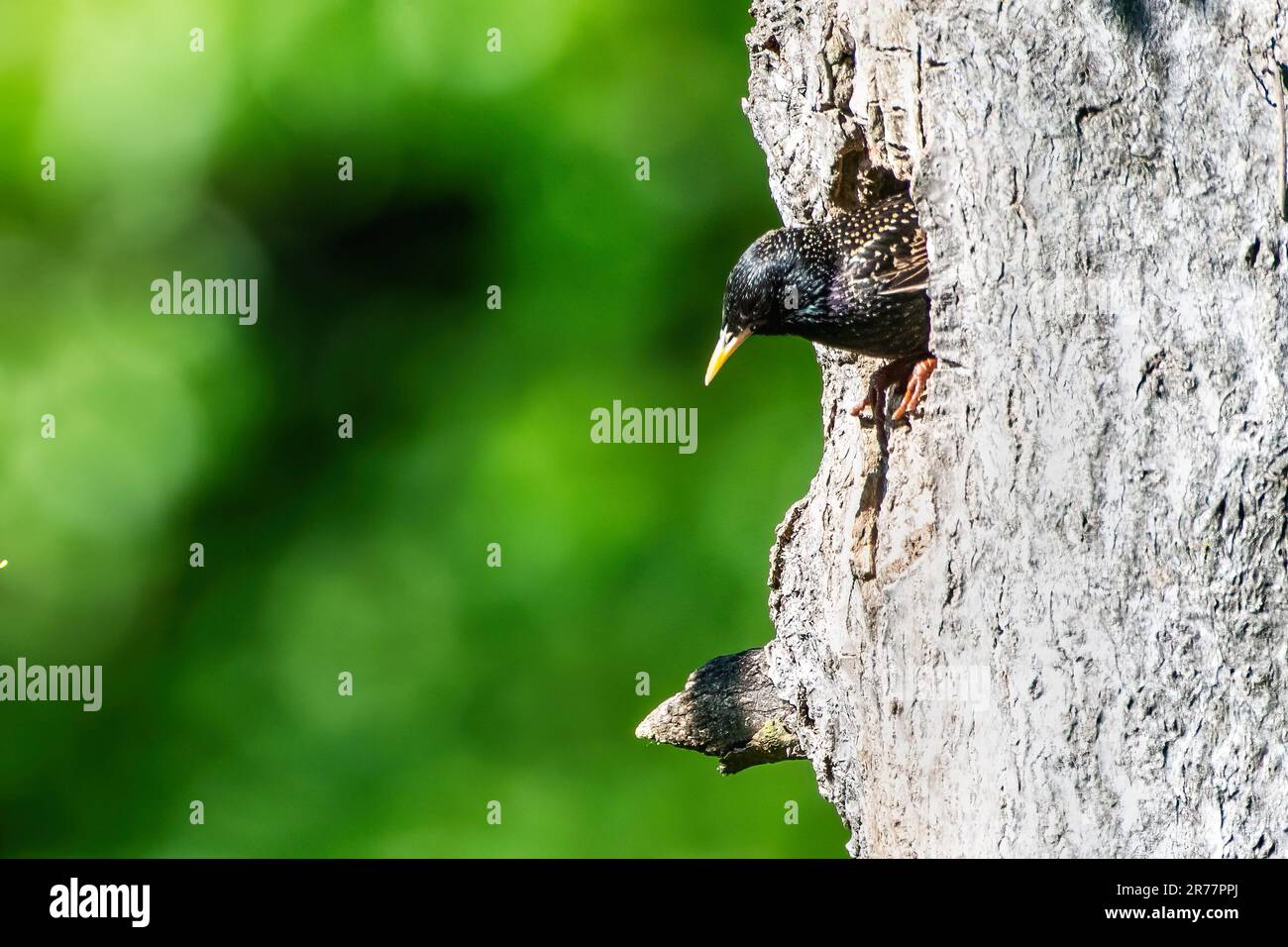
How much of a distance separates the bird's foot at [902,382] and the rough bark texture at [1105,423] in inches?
15.8

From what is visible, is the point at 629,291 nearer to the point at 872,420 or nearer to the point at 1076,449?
the point at 872,420

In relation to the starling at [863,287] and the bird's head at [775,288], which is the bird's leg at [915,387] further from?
the bird's head at [775,288]

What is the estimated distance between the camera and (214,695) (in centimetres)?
759

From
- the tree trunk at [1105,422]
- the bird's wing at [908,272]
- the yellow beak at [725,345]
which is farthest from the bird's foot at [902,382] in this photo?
the yellow beak at [725,345]

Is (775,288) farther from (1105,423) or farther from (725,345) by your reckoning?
(1105,423)

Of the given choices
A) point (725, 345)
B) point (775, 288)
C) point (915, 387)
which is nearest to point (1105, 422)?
point (915, 387)

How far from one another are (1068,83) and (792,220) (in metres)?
1.46

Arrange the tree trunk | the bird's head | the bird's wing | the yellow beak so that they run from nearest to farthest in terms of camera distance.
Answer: the tree trunk
the bird's wing
the bird's head
the yellow beak

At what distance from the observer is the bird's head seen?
379 cm

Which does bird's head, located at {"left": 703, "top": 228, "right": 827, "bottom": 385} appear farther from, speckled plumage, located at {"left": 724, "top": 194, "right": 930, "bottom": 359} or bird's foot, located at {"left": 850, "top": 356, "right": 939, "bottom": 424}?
bird's foot, located at {"left": 850, "top": 356, "right": 939, "bottom": 424}

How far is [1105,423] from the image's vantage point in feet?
8.33

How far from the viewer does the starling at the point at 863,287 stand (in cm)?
360

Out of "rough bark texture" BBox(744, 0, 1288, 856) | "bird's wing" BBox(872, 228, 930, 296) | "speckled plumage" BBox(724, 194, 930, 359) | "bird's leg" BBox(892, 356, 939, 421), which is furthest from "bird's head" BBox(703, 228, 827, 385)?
"rough bark texture" BBox(744, 0, 1288, 856)

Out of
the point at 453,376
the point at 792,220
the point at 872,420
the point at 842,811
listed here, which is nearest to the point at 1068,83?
the point at 872,420
